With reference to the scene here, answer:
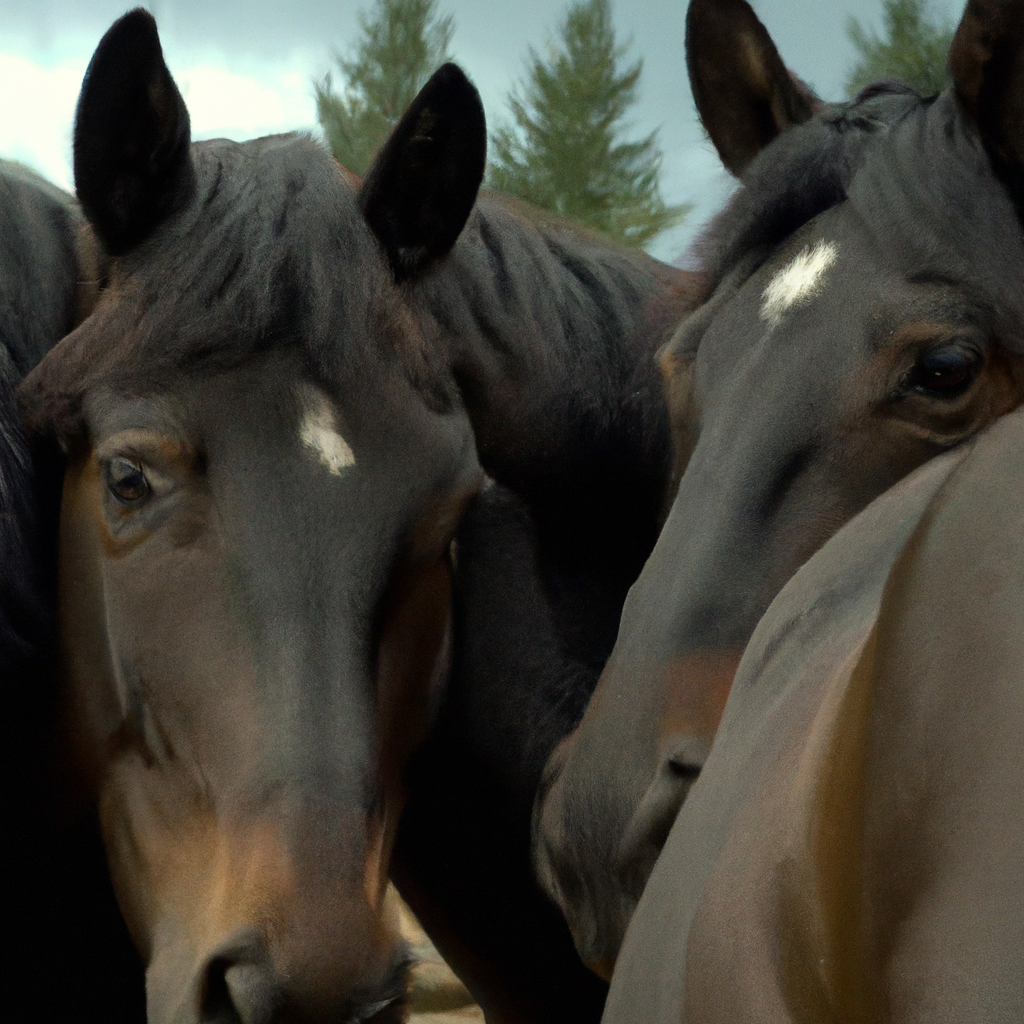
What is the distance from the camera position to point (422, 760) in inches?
92.0

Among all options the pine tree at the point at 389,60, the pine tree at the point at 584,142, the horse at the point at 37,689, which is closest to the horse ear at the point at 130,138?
the horse at the point at 37,689

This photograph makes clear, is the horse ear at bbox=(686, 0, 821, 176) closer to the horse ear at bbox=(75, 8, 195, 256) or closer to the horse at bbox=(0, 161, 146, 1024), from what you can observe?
the horse ear at bbox=(75, 8, 195, 256)

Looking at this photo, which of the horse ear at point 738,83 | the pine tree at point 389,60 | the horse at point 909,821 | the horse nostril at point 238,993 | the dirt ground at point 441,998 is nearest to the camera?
the horse at point 909,821

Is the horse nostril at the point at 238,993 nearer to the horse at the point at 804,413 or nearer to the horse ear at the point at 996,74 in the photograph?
the horse at the point at 804,413

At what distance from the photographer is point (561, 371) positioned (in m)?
2.47

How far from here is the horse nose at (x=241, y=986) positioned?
1.61 m

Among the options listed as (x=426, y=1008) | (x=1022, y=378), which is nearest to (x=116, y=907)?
(x=1022, y=378)

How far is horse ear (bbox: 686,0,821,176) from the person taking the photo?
234 cm

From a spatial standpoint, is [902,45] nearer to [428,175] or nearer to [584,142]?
[428,175]

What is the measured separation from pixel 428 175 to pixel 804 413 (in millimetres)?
835

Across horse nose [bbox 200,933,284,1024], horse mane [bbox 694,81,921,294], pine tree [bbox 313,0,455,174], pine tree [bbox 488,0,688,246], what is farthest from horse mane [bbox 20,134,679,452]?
pine tree [bbox 488,0,688,246]

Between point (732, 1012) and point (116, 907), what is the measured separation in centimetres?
153

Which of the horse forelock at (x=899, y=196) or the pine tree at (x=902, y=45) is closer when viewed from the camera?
the horse forelock at (x=899, y=196)

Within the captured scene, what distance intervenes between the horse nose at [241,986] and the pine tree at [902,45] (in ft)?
6.02
